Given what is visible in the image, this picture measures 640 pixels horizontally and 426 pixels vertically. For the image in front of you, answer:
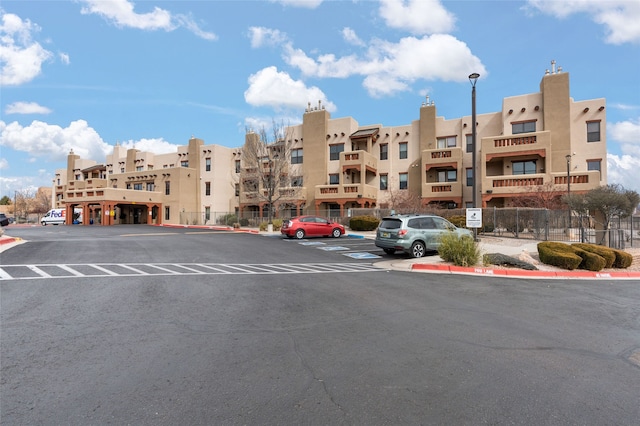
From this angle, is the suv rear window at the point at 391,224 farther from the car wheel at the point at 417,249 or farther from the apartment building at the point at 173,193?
the apartment building at the point at 173,193

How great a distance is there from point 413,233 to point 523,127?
75.5 feet

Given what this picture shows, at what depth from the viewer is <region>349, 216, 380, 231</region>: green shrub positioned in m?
27.6

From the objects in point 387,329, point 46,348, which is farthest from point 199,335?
point 387,329

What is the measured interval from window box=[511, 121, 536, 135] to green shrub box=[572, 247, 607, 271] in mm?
22091

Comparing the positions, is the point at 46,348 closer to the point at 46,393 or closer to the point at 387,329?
the point at 46,393

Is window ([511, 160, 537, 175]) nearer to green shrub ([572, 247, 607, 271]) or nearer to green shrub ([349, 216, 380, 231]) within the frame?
green shrub ([349, 216, 380, 231])

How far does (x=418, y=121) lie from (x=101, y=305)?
34022 millimetres

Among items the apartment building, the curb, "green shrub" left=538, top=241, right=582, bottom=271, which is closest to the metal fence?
"green shrub" left=538, top=241, right=582, bottom=271

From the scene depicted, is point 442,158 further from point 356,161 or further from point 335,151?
point 335,151

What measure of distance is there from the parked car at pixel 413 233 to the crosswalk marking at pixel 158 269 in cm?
208

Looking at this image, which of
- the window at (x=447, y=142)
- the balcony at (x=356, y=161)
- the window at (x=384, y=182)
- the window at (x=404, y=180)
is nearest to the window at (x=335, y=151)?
the balcony at (x=356, y=161)

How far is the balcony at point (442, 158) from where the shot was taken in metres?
32.0

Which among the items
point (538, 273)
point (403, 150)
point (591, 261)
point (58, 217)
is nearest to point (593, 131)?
point (403, 150)

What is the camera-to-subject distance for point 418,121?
117 ft
